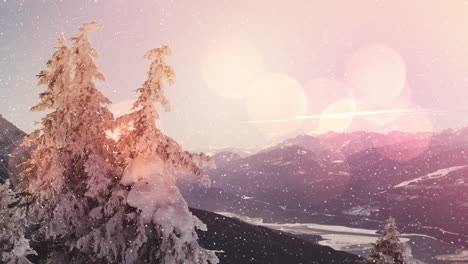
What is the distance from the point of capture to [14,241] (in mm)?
11828

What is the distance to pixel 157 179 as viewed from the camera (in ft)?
36.0

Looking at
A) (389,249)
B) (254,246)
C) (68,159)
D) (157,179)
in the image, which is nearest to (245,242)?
(254,246)

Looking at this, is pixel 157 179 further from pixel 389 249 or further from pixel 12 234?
pixel 389 249

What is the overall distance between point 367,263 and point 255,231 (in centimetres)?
7857

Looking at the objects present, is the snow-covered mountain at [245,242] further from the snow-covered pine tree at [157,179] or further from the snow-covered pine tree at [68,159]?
the snow-covered pine tree at [157,179]

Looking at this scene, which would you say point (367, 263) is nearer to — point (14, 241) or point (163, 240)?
point (163, 240)

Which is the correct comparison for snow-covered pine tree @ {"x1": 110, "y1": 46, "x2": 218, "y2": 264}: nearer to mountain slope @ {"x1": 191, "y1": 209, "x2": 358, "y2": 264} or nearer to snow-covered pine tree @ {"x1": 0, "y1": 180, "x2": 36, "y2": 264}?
snow-covered pine tree @ {"x1": 0, "y1": 180, "x2": 36, "y2": 264}

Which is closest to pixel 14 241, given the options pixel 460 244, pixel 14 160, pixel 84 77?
pixel 84 77

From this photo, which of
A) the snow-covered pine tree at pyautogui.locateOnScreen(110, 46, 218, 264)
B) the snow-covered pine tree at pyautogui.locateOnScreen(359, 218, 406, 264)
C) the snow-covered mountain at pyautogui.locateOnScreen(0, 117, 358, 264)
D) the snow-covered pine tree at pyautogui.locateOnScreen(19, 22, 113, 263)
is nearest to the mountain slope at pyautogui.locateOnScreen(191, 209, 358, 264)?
the snow-covered mountain at pyautogui.locateOnScreen(0, 117, 358, 264)

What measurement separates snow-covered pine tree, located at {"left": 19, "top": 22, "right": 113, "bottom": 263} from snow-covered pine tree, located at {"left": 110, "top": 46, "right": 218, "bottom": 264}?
1065 millimetres

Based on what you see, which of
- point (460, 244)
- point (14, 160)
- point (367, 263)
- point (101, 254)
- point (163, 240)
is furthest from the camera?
point (460, 244)

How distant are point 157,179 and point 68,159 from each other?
3325mm

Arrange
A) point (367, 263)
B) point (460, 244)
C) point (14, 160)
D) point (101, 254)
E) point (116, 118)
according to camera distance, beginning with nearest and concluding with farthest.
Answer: point (101, 254), point (116, 118), point (367, 263), point (14, 160), point (460, 244)

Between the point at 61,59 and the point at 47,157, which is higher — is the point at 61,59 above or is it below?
above
